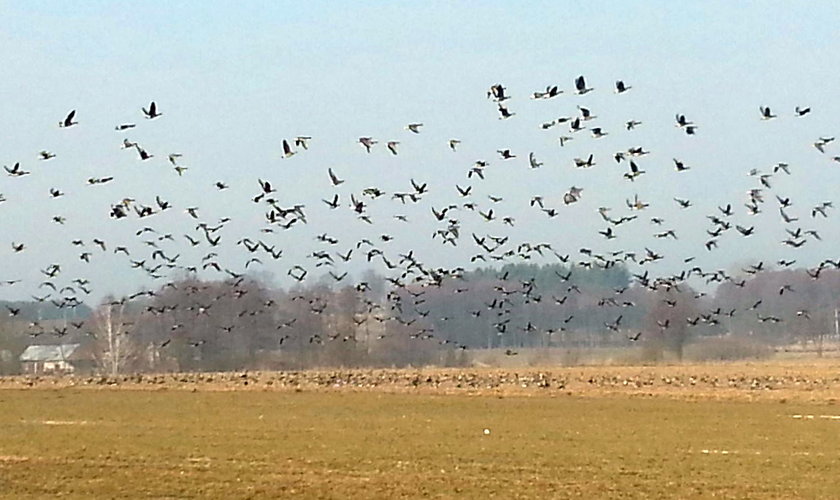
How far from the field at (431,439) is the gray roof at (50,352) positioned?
46.0m

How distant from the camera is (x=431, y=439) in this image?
33.3 m

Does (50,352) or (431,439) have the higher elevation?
(50,352)

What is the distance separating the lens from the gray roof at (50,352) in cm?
10916

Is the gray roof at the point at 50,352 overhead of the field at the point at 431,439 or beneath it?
overhead

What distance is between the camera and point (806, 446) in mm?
31031

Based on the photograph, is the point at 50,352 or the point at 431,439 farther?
the point at 50,352

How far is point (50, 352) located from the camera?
113m

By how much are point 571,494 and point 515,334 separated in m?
89.9

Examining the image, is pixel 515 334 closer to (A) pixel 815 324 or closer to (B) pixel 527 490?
(A) pixel 815 324

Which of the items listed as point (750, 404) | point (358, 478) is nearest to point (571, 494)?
point (358, 478)

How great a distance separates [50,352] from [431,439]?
87.3 m

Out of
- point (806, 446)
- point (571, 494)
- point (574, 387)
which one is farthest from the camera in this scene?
point (574, 387)

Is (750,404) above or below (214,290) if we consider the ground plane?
below

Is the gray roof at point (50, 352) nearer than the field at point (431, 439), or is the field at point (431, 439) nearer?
the field at point (431, 439)
